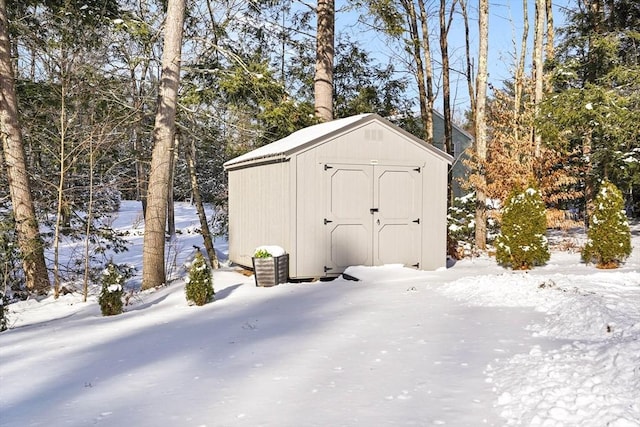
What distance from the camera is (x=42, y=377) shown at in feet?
13.0

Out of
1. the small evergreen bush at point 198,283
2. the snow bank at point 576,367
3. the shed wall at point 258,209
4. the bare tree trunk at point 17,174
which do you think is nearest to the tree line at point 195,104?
the bare tree trunk at point 17,174

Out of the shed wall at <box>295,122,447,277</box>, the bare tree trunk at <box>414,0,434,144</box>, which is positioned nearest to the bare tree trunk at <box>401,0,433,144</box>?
the bare tree trunk at <box>414,0,434,144</box>

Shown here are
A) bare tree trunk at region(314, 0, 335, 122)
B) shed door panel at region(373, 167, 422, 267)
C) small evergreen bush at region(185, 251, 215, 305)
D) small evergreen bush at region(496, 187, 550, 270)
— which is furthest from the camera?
bare tree trunk at region(314, 0, 335, 122)

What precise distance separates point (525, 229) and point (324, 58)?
6.59m

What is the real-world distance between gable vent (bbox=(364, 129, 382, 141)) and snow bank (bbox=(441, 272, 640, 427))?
3849mm

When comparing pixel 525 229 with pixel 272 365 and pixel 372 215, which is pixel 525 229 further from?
pixel 272 365

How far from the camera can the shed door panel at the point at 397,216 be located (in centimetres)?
892

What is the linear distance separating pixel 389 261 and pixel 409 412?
6084mm

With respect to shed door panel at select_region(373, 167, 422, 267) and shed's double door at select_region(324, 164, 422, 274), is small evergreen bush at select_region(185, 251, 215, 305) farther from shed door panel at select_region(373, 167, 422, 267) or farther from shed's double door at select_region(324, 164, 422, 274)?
shed door panel at select_region(373, 167, 422, 267)

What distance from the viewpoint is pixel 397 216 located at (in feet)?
29.8

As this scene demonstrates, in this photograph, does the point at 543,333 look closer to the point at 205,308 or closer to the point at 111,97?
the point at 205,308

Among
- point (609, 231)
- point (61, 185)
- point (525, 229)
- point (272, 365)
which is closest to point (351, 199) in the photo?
point (525, 229)

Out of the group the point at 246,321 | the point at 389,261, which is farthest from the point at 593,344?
the point at 389,261

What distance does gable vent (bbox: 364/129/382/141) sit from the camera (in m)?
8.80
